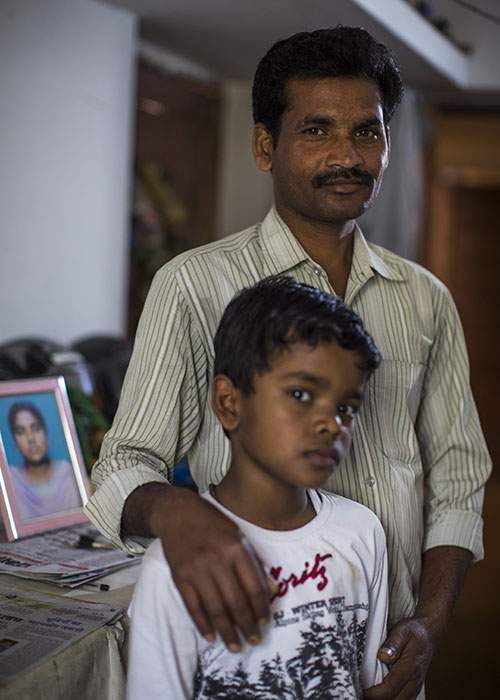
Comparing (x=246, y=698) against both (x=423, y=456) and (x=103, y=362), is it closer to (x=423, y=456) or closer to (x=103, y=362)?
(x=423, y=456)

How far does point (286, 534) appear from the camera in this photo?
1.33 meters

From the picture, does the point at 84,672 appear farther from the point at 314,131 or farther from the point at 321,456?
the point at 314,131

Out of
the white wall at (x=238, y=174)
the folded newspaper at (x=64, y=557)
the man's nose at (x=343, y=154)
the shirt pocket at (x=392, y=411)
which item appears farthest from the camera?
the white wall at (x=238, y=174)

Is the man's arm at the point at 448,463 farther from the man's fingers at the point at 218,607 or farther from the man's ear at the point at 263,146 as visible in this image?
the man's fingers at the point at 218,607

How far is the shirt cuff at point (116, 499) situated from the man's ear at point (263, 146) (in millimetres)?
589

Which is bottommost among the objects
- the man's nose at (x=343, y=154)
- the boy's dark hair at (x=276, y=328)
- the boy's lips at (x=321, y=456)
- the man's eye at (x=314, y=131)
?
the boy's lips at (x=321, y=456)

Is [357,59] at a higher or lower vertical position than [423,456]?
higher

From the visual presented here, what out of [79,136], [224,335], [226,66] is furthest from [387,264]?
[226,66]

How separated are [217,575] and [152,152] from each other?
370cm

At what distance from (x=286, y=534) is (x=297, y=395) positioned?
20 cm

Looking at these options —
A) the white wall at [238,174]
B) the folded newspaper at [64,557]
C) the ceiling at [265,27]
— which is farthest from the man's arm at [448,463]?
the white wall at [238,174]

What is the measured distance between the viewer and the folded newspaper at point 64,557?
69.2 inches

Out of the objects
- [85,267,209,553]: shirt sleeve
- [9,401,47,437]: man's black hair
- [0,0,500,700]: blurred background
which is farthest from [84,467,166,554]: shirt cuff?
[0,0,500,700]: blurred background

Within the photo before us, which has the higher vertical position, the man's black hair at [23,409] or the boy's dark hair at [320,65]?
the boy's dark hair at [320,65]
